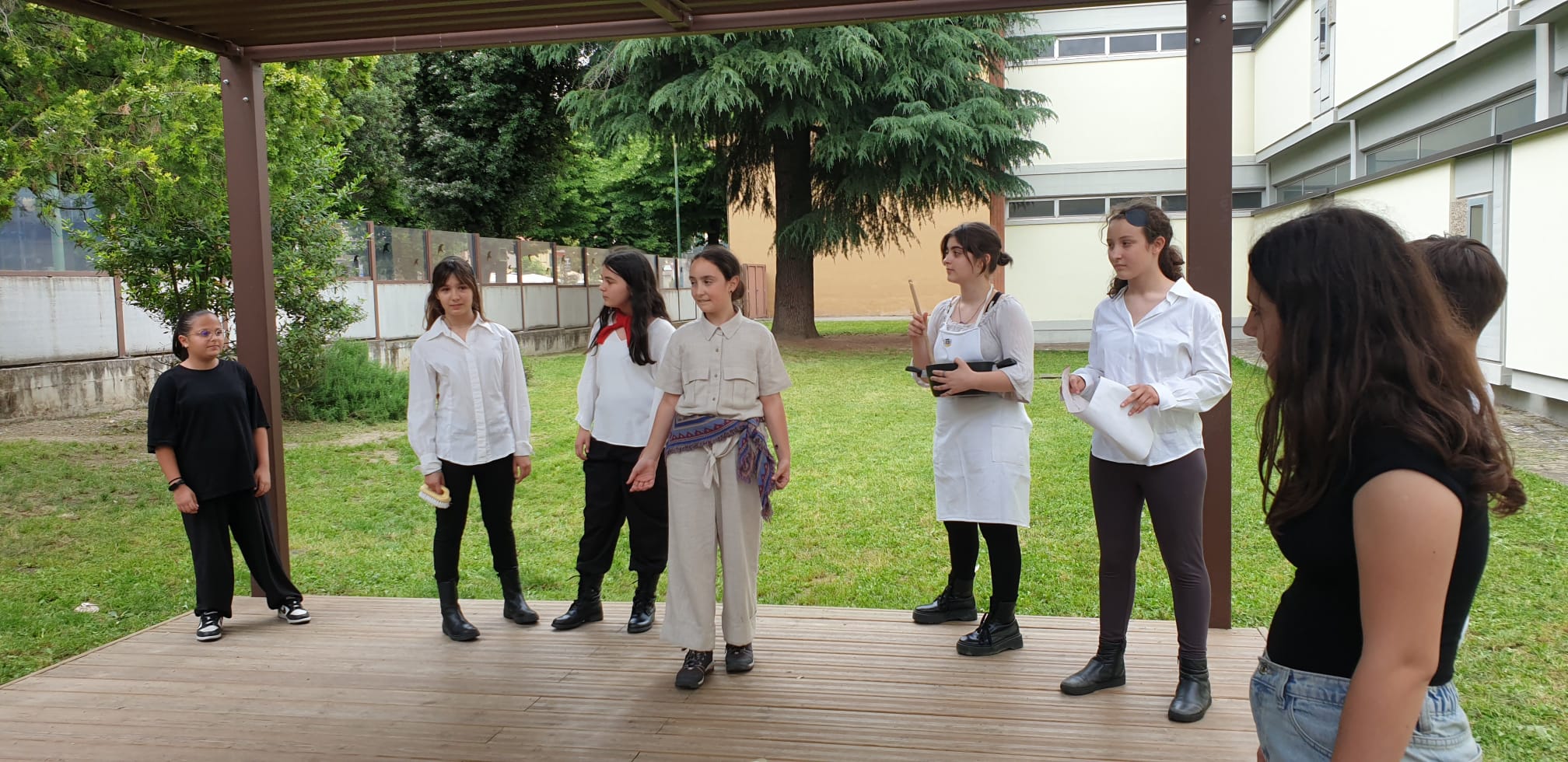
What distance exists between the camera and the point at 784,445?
4016mm

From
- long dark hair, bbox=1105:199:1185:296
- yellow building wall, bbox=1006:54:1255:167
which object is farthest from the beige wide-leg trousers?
yellow building wall, bbox=1006:54:1255:167

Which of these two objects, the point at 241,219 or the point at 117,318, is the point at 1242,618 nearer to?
the point at 241,219

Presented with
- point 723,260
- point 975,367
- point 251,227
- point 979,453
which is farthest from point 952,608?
point 251,227

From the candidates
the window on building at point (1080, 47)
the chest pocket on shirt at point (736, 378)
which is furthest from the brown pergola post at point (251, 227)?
the window on building at point (1080, 47)

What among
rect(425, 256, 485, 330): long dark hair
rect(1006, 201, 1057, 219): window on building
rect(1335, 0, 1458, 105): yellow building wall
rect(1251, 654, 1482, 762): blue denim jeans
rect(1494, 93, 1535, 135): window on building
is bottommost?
rect(1251, 654, 1482, 762): blue denim jeans

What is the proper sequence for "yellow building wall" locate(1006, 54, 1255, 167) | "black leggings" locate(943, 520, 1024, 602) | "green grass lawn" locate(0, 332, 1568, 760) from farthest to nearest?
1. "yellow building wall" locate(1006, 54, 1255, 167)
2. "green grass lawn" locate(0, 332, 1568, 760)
3. "black leggings" locate(943, 520, 1024, 602)

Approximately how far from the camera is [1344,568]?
154 centimetres

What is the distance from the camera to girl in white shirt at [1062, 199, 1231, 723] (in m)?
3.61

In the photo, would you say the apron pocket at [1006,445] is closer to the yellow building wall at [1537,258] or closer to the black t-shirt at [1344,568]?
the black t-shirt at [1344,568]

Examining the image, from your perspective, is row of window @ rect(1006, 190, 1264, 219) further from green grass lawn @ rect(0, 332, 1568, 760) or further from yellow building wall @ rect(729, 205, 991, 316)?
yellow building wall @ rect(729, 205, 991, 316)

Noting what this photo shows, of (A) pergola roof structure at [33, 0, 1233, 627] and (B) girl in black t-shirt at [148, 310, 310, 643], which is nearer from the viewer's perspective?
(A) pergola roof structure at [33, 0, 1233, 627]

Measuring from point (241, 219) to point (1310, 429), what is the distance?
193 inches

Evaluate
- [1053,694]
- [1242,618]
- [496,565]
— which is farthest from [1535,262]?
[496,565]

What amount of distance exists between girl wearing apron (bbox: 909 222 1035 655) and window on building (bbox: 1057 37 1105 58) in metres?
17.5
